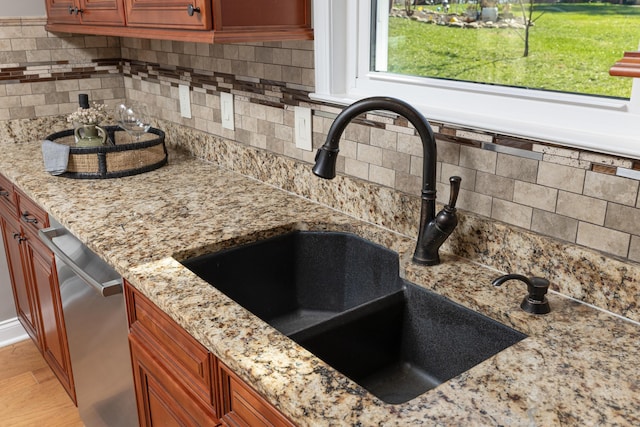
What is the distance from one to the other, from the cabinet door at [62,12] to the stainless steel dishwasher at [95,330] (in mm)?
842

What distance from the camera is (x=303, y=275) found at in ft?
5.55

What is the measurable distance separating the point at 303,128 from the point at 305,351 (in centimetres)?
93

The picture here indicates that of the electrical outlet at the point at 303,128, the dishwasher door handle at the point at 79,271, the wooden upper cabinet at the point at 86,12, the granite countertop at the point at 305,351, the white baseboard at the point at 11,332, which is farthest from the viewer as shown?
the white baseboard at the point at 11,332

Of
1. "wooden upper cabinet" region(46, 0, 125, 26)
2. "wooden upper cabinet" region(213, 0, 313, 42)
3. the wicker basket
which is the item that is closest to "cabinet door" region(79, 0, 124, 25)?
"wooden upper cabinet" region(46, 0, 125, 26)

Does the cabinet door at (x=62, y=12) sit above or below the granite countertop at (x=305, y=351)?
above

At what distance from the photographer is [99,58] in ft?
8.91

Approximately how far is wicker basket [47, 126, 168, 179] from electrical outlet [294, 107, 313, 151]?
62 centimetres

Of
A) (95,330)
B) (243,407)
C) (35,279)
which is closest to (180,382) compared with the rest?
(243,407)

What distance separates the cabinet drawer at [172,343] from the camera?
1.21m

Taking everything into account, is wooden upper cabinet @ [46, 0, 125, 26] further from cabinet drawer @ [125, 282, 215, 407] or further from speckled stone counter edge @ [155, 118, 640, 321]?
cabinet drawer @ [125, 282, 215, 407]

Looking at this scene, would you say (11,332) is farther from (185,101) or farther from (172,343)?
(172,343)

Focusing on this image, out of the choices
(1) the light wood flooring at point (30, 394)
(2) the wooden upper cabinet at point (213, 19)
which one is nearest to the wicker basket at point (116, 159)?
(2) the wooden upper cabinet at point (213, 19)

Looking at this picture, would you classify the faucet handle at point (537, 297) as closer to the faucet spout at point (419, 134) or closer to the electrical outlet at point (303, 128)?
the faucet spout at point (419, 134)

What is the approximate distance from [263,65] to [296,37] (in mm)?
295
